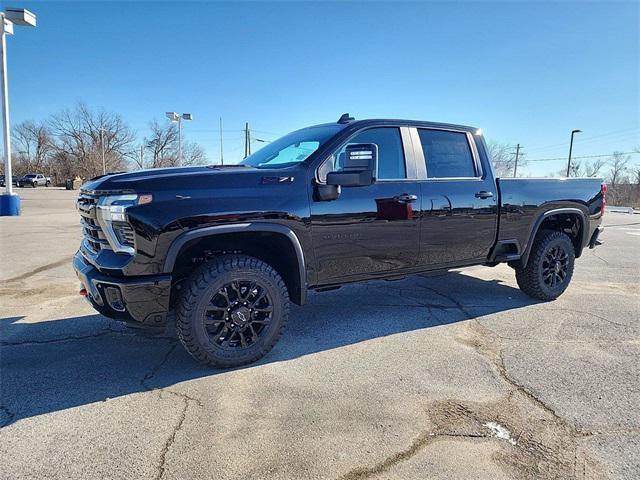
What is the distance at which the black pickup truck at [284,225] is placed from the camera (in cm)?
297

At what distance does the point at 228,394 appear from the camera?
2939mm

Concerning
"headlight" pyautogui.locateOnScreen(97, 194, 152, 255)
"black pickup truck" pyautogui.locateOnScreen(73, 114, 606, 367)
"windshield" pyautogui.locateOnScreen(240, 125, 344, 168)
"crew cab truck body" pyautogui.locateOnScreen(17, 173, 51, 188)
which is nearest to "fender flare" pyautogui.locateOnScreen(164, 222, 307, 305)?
"black pickup truck" pyautogui.locateOnScreen(73, 114, 606, 367)

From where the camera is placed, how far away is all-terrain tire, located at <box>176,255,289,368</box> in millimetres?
3119

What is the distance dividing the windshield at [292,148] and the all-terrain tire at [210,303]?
1005mm

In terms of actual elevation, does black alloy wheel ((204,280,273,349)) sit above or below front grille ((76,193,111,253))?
below

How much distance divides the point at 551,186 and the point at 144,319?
15.4 feet

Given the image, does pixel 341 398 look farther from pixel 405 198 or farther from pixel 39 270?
pixel 39 270

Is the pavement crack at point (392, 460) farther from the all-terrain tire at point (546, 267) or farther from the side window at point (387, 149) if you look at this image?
the all-terrain tire at point (546, 267)

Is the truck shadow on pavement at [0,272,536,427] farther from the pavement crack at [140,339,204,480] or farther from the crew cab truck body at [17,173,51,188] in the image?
the crew cab truck body at [17,173,51,188]

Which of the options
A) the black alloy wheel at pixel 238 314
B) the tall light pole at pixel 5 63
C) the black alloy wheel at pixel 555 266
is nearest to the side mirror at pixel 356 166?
the black alloy wheel at pixel 238 314

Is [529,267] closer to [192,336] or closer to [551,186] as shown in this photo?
[551,186]

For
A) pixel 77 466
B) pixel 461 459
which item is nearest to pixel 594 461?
pixel 461 459

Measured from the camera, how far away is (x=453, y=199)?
14.2 feet

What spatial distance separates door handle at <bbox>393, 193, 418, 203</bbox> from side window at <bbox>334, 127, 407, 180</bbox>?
0.63ft
